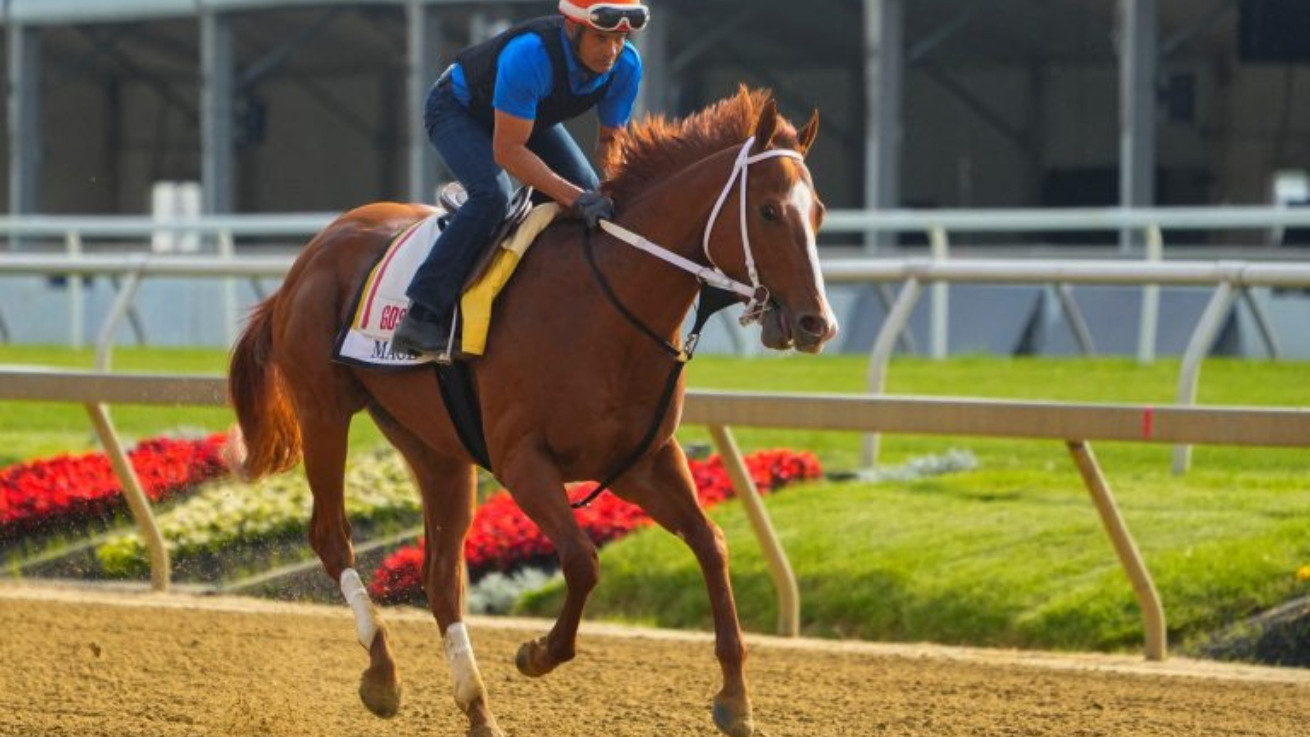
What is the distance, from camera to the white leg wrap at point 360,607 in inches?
245

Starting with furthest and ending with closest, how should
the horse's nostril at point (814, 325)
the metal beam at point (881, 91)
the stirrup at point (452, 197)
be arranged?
the metal beam at point (881, 91) < the stirrup at point (452, 197) < the horse's nostril at point (814, 325)

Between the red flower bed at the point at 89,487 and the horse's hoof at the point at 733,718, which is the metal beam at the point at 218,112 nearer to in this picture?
the red flower bed at the point at 89,487

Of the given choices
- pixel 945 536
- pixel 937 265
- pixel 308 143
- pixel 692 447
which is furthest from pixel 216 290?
pixel 308 143

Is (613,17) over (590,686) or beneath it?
over

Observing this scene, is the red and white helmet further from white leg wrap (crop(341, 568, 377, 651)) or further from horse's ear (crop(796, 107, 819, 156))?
white leg wrap (crop(341, 568, 377, 651))

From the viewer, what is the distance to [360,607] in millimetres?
6328

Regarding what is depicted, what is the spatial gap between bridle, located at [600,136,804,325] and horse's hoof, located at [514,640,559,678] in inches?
36.9

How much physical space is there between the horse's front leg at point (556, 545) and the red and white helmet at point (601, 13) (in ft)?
→ 3.60

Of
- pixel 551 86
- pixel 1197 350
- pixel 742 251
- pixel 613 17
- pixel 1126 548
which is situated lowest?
pixel 1126 548

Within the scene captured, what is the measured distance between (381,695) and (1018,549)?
3.17 meters

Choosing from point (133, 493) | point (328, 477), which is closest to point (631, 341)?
point (328, 477)

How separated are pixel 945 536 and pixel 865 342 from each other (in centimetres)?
626

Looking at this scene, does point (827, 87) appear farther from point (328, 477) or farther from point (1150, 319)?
point (328, 477)

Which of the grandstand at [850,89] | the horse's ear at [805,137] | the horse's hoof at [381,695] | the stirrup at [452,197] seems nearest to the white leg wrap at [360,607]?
the horse's hoof at [381,695]
